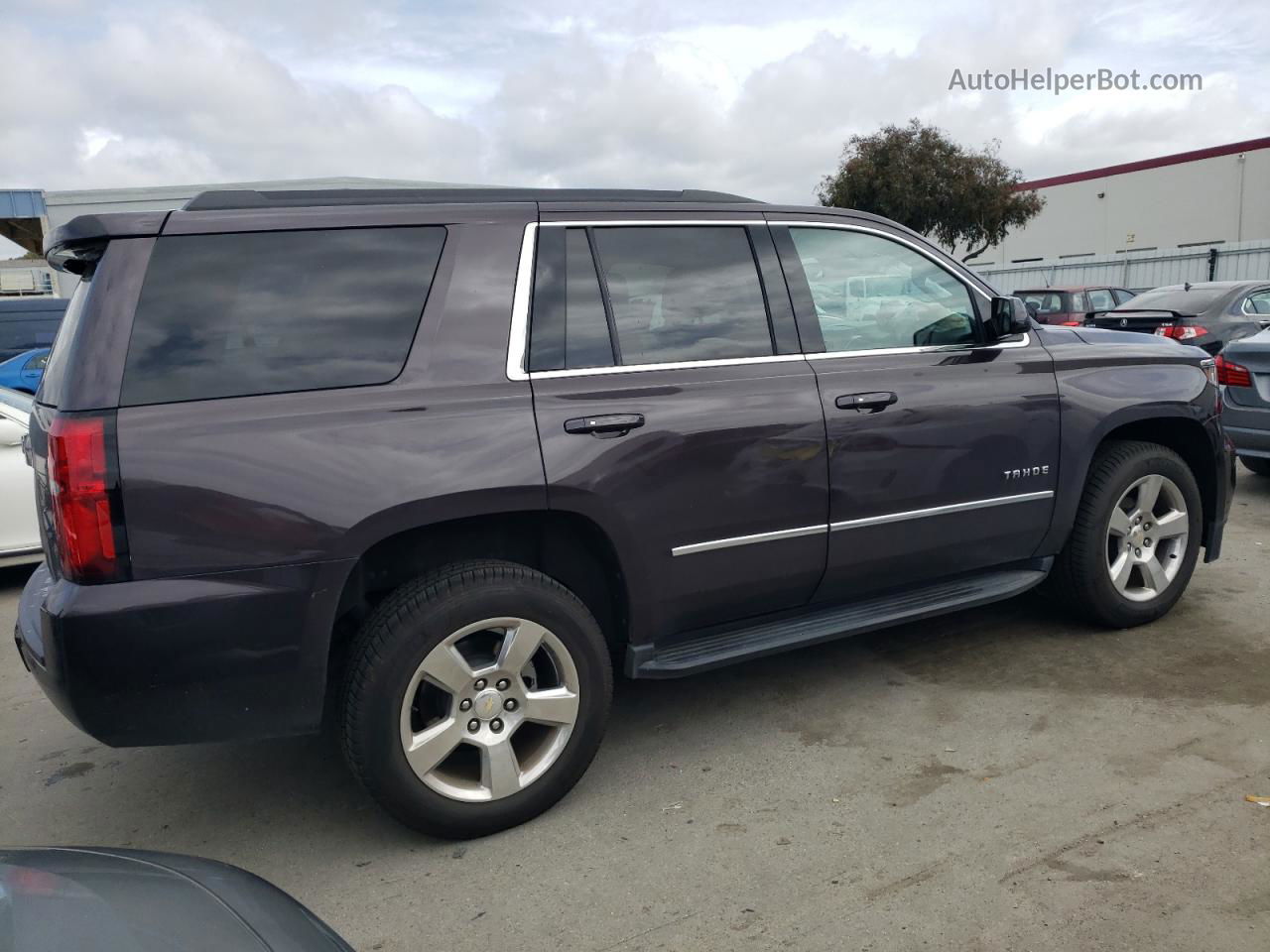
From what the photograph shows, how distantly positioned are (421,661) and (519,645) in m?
0.31

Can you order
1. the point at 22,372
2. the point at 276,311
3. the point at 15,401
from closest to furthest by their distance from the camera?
the point at 276,311
the point at 15,401
the point at 22,372

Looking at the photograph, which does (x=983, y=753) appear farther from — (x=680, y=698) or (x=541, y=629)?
(x=541, y=629)

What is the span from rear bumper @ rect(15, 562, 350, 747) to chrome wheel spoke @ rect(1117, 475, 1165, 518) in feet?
11.7

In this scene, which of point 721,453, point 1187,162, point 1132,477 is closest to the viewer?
point 721,453

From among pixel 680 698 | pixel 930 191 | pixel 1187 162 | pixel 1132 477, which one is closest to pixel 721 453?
pixel 680 698

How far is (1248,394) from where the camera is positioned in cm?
761

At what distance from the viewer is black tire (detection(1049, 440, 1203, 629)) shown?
14.9 ft

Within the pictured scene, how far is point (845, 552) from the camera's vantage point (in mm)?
3842

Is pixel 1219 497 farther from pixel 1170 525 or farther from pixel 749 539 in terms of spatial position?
pixel 749 539

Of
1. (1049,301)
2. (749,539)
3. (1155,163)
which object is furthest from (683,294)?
(1155,163)

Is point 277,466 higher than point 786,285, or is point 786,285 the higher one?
point 786,285

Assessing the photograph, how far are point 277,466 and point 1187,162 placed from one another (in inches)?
1725

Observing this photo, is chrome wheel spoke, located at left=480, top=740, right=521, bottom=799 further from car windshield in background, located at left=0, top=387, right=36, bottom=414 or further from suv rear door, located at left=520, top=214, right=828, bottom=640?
car windshield in background, located at left=0, top=387, right=36, bottom=414

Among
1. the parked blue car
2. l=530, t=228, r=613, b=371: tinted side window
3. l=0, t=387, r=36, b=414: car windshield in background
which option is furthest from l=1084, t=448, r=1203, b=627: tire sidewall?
the parked blue car
